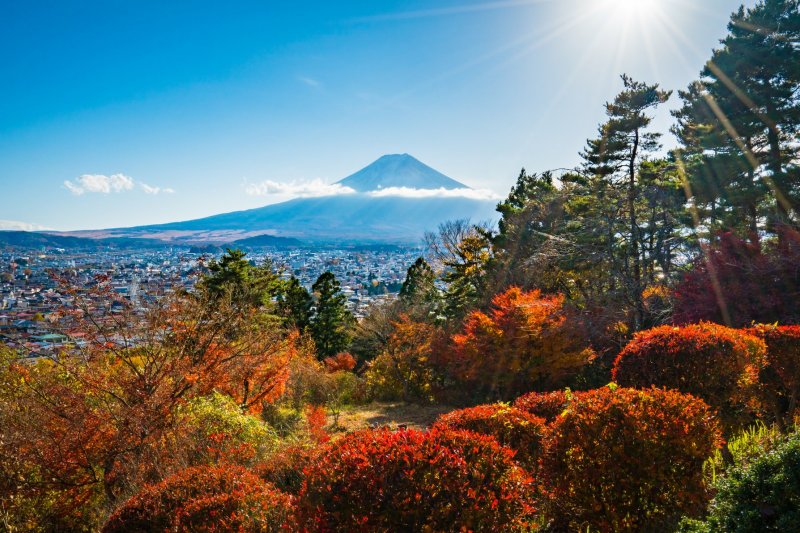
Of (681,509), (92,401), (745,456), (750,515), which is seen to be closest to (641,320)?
(745,456)

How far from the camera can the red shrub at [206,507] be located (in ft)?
14.4

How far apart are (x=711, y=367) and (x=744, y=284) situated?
5120mm

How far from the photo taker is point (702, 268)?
11.1 m

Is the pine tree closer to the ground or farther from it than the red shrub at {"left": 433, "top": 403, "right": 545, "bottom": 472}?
closer to the ground

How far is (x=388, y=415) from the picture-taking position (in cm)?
1777

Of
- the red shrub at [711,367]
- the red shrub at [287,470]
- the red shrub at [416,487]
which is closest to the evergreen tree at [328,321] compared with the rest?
the red shrub at [287,470]

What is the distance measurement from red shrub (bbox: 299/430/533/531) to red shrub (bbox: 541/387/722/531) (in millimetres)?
985

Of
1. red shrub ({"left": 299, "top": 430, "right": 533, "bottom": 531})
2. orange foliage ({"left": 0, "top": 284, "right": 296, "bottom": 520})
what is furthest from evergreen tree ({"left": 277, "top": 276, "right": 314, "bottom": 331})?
red shrub ({"left": 299, "top": 430, "right": 533, "bottom": 531})

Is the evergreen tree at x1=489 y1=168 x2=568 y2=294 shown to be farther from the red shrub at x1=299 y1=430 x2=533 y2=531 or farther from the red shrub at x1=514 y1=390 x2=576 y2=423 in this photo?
the red shrub at x1=299 y1=430 x2=533 y2=531

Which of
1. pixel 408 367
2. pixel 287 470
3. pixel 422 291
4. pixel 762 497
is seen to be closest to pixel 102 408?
pixel 287 470

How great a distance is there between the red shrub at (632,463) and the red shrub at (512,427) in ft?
3.56

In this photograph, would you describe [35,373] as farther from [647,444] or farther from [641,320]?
[641,320]

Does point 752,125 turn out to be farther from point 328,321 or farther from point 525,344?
point 328,321

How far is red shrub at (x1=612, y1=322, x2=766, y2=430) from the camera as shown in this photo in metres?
6.36
